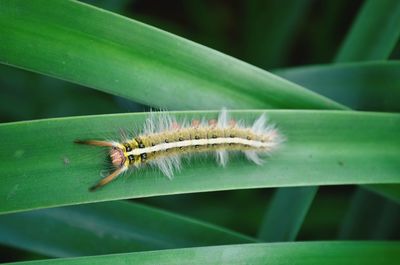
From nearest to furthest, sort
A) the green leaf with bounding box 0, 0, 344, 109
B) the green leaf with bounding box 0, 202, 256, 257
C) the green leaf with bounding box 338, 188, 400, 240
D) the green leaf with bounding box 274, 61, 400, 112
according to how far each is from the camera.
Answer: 1. the green leaf with bounding box 0, 0, 344, 109
2. the green leaf with bounding box 0, 202, 256, 257
3. the green leaf with bounding box 274, 61, 400, 112
4. the green leaf with bounding box 338, 188, 400, 240

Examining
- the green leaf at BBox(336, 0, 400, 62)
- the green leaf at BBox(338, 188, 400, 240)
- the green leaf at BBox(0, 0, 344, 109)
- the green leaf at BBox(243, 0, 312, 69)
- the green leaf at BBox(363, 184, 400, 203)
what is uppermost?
the green leaf at BBox(243, 0, 312, 69)

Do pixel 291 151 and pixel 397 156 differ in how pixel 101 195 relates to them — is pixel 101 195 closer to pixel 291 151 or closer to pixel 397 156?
pixel 291 151

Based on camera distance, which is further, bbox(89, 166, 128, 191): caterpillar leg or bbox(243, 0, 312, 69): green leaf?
bbox(243, 0, 312, 69): green leaf

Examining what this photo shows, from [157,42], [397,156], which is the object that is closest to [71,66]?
[157,42]

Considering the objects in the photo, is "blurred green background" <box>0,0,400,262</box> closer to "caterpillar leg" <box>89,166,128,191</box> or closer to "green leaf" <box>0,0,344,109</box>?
"green leaf" <box>0,0,344,109</box>

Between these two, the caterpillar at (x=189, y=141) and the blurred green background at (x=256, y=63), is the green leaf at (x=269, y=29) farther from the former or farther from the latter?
the caterpillar at (x=189, y=141)

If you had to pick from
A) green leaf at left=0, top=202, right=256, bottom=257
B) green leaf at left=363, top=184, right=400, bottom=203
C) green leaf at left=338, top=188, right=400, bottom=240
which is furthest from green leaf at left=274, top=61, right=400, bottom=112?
green leaf at left=0, top=202, right=256, bottom=257

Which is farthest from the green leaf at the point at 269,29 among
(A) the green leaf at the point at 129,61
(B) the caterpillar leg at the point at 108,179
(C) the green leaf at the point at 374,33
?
(B) the caterpillar leg at the point at 108,179
